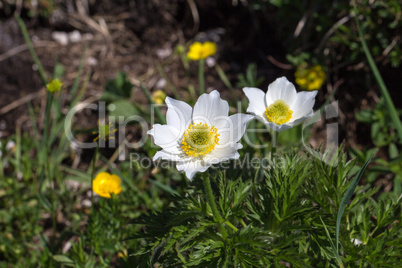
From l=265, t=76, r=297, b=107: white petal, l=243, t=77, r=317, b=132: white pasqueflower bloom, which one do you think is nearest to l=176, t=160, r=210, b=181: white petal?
l=243, t=77, r=317, b=132: white pasqueflower bloom

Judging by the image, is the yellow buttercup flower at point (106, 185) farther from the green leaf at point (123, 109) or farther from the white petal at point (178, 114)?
the green leaf at point (123, 109)

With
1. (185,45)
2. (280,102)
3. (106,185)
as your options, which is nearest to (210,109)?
(280,102)

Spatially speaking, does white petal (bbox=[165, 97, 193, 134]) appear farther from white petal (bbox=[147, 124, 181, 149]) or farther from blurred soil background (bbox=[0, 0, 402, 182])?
blurred soil background (bbox=[0, 0, 402, 182])

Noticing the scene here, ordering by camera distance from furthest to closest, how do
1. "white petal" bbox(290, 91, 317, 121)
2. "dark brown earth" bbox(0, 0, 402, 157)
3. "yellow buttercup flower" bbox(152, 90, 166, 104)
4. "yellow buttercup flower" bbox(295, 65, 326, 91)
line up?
"dark brown earth" bbox(0, 0, 402, 157)
"yellow buttercup flower" bbox(152, 90, 166, 104)
"yellow buttercup flower" bbox(295, 65, 326, 91)
"white petal" bbox(290, 91, 317, 121)

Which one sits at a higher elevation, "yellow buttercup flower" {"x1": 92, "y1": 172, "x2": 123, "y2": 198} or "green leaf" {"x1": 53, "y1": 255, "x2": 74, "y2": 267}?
"yellow buttercup flower" {"x1": 92, "y1": 172, "x2": 123, "y2": 198}

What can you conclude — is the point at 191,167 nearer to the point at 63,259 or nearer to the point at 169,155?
the point at 169,155

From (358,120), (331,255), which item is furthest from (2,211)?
(358,120)

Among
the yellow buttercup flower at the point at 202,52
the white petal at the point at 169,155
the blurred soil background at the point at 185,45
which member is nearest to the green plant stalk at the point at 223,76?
the blurred soil background at the point at 185,45
